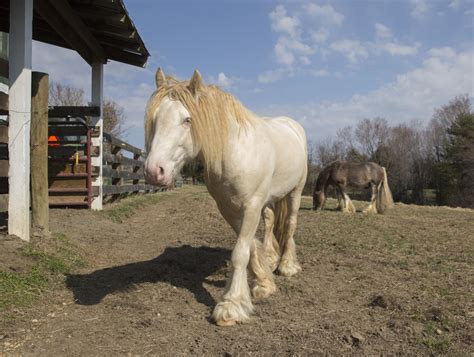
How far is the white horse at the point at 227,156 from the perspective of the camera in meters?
2.83

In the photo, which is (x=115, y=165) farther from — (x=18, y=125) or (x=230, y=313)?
(x=230, y=313)

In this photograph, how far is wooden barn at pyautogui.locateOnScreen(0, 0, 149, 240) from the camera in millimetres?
4434

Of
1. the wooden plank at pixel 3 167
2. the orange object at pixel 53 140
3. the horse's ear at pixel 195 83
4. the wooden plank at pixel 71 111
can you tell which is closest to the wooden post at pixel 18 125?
the wooden plank at pixel 3 167

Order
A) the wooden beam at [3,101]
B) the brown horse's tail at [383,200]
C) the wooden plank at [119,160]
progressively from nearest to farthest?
the wooden beam at [3,101] < the wooden plank at [119,160] < the brown horse's tail at [383,200]

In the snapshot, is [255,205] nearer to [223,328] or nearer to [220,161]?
[220,161]

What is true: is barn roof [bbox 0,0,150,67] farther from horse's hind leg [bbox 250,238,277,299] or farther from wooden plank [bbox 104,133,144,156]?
horse's hind leg [bbox 250,238,277,299]

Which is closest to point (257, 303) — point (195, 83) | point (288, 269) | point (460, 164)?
point (288, 269)

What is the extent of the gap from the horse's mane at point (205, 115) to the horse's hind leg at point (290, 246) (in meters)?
1.69

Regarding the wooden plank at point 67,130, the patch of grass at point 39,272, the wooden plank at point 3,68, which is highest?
the wooden plank at point 3,68

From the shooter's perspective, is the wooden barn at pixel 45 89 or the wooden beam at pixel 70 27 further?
the wooden beam at pixel 70 27

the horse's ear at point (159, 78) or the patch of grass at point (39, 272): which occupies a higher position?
the horse's ear at point (159, 78)

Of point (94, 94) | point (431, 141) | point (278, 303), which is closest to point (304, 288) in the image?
point (278, 303)

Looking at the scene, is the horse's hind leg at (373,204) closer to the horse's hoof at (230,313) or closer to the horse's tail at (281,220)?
the horse's tail at (281,220)

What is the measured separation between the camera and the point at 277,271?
4.36m
